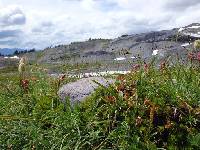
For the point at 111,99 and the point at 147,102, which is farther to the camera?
the point at 111,99

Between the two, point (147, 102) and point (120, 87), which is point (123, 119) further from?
point (120, 87)

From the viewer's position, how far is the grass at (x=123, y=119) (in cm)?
719

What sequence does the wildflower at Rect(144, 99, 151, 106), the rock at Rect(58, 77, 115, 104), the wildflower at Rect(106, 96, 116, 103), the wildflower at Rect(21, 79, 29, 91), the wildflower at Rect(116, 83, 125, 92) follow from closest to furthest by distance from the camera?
the wildflower at Rect(144, 99, 151, 106)
the wildflower at Rect(106, 96, 116, 103)
the wildflower at Rect(116, 83, 125, 92)
the rock at Rect(58, 77, 115, 104)
the wildflower at Rect(21, 79, 29, 91)

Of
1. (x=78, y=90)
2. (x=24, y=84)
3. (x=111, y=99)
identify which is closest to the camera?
(x=111, y=99)

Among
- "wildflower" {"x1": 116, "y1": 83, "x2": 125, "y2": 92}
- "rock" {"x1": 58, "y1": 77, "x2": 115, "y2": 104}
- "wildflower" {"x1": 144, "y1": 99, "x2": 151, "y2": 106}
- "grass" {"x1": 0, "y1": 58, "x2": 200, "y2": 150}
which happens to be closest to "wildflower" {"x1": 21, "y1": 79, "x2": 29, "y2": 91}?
"rock" {"x1": 58, "y1": 77, "x2": 115, "y2": 104}

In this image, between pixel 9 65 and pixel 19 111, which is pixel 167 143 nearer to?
pixel 19 111

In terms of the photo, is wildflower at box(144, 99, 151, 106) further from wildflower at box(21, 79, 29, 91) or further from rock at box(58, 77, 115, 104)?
wildflower at box(21, 79, 29, 91)

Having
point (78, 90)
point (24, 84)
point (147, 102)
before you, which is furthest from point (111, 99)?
point (24, 84)

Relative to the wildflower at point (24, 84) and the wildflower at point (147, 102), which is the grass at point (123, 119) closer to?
the wildflower at point (147, 102)

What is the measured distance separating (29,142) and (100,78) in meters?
2.56

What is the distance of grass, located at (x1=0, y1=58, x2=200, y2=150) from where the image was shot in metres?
7.19

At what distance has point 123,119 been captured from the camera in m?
7.57

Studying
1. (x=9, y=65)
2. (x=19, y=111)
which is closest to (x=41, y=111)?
(x=19, y=111)

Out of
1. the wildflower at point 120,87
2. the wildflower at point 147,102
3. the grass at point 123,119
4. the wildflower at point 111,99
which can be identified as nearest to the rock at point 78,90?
the grass at point 123,119
